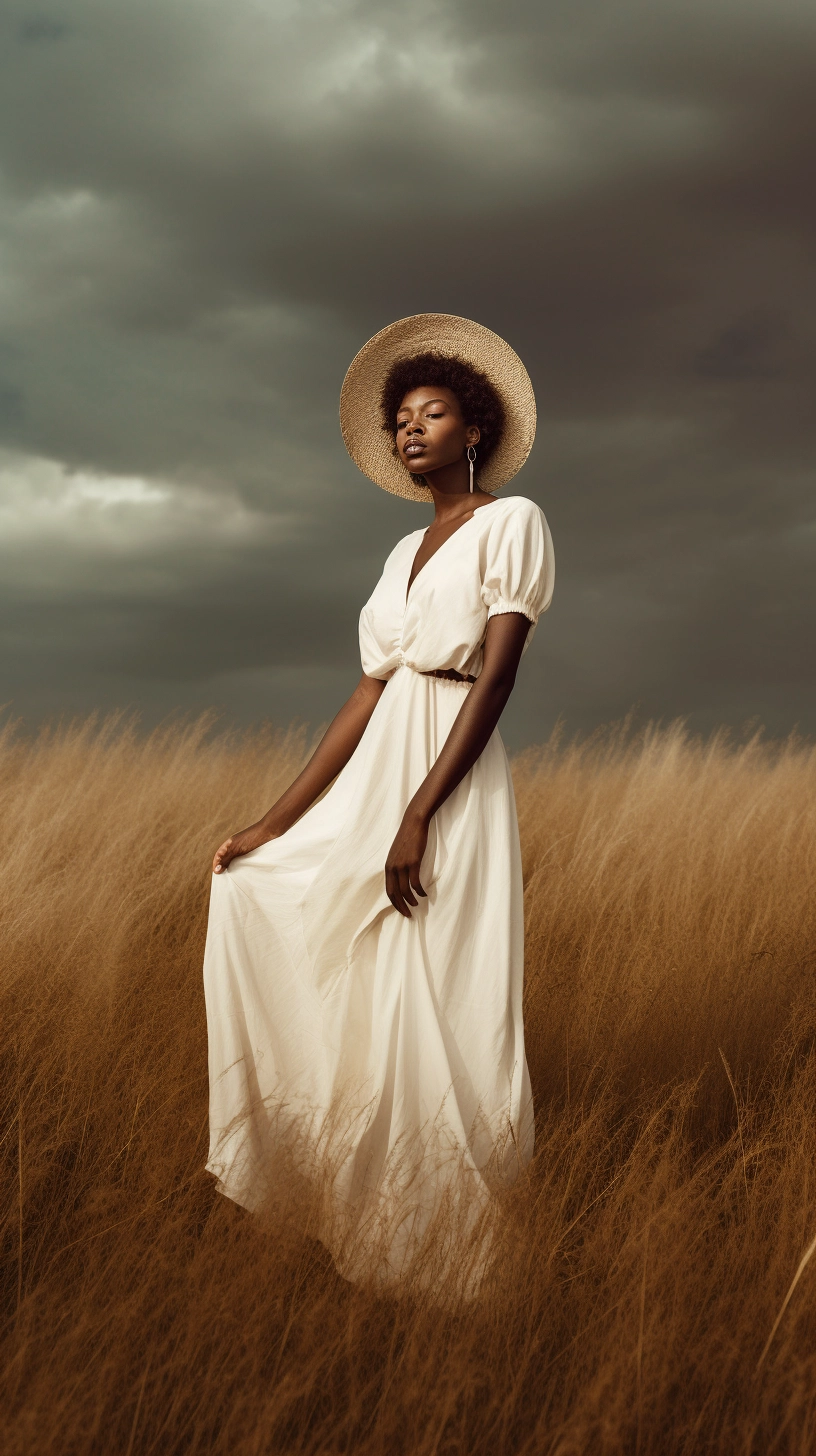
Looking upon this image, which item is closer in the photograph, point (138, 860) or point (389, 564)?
point (389, 564)

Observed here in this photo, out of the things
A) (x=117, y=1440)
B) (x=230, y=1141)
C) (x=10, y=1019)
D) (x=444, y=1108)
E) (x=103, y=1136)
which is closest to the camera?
(x=117, y=1440)

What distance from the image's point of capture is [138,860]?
5.23 metres

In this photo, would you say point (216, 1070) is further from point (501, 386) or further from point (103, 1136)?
point (501, 386)

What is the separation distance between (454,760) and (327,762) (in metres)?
0.57

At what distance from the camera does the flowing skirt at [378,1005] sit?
7.35ft

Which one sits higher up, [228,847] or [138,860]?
[138,860]

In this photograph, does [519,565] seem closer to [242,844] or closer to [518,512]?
[518,512]

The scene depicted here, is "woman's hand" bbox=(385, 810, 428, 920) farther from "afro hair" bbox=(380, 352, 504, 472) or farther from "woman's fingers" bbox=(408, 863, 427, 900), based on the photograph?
"afro hair" bbox=(380, 352, 504, 472)

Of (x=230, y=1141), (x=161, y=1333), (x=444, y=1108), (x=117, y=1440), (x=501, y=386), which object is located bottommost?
(x=117, y=1440)

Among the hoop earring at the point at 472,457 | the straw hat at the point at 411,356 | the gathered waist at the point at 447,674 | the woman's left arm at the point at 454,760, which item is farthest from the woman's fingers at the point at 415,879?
the straw hat at the point at 411,356

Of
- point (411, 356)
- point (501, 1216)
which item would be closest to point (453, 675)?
point (411, 356)

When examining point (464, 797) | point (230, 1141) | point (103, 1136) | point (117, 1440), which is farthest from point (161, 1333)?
point (464, 797)

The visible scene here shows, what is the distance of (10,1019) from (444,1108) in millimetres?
1849

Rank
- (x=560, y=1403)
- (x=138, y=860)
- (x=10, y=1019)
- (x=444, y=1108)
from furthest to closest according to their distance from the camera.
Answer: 1. (x=138, y=860)
2. (x=10, y=1019)
3. (x=444, y=1108)
4. (x=560, y=1403)
